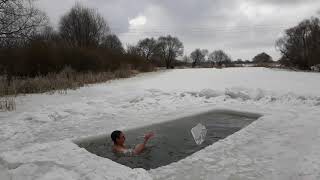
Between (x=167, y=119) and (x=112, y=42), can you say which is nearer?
(x=167, y=119)

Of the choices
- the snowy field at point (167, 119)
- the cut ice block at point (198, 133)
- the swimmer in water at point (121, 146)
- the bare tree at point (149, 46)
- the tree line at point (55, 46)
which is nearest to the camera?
the snowy field at point (167, 119)

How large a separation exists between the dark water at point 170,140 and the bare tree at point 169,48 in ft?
286

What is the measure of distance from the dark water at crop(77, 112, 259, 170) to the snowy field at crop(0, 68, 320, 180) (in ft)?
1.21

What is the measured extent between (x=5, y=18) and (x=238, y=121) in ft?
30.5

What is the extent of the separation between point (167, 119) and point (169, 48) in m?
90.9

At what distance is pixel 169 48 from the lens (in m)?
99.6

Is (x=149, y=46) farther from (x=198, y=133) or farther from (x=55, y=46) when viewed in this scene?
(x=198, y=133)

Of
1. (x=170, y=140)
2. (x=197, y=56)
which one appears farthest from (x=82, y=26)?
(x=197, y=56)

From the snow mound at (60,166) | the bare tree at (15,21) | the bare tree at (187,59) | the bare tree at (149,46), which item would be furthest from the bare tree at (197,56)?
the snow mound at (60,166)

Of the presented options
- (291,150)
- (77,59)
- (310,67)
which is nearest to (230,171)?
(291,150)

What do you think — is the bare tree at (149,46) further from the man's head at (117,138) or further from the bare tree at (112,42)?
the man's head at (117,138)

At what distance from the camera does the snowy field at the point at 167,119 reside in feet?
16.1

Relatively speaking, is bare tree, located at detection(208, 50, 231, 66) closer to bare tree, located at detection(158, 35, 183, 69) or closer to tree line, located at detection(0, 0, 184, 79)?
bare tree, located at detection(158, 35, 183, 69)

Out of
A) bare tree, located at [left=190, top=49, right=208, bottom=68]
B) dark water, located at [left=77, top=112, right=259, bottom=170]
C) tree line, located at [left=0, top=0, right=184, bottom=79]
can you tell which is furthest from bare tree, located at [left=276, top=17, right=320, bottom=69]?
dark water, located at [left=77, top=112, right=259, bottom=170]
